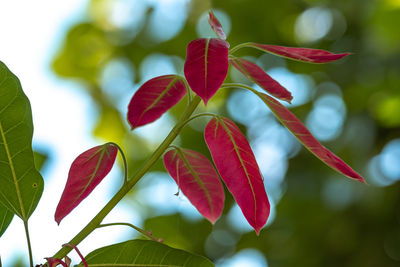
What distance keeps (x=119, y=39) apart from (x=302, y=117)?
3.47ft

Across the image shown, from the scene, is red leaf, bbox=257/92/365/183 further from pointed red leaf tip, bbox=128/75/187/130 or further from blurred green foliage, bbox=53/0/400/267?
blurred green foliage, bbox=53/0/400/267

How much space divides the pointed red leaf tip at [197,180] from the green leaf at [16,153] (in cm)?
16

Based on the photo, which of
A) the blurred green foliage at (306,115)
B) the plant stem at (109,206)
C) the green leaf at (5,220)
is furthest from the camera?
the blurred green foliage at (306,115)

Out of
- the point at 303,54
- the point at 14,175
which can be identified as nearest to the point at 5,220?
the point at 14,175

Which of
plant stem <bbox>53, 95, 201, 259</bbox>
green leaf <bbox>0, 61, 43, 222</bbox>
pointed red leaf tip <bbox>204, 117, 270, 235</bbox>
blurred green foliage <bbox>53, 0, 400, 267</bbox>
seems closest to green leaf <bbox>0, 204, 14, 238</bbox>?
green leaf <bbox>0, 61, 43, 222</bbox>

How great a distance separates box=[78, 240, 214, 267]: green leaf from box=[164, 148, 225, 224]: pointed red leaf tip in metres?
0.07

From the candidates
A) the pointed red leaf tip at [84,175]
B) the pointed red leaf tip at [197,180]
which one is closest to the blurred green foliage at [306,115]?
the pointed red leaf tip at [197,180]

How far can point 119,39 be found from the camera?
2791mm

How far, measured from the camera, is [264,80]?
0.57 metres

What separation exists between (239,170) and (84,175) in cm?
17

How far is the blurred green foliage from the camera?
89.0 inches

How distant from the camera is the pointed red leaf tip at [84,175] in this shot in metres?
0.54

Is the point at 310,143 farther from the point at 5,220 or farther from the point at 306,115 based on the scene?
the point at 306,115

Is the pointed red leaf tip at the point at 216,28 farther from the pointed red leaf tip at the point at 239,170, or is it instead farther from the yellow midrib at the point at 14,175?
the yellow midrib at the point at 14,175
